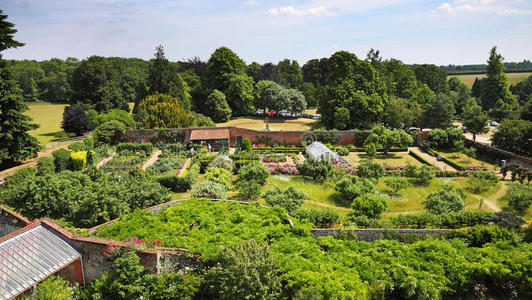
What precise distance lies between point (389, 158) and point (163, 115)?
83.2 feet

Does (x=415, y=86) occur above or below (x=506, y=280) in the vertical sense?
above

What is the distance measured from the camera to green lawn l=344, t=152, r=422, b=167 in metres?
31.2

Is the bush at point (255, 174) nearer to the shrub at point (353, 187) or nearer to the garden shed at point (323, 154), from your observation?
the shrub at point (353, 187)

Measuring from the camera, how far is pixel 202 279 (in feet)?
35.9

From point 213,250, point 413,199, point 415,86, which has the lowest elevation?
point 413,199

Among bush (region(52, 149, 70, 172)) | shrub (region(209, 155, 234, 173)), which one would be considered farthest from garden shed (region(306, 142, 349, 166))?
bush (region(52, 149, 70, 172))

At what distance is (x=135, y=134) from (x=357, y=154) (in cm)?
2402

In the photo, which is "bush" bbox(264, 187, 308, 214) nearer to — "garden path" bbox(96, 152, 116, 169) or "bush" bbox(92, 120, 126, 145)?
"garden path" bbox(96, 152, 116, 169)

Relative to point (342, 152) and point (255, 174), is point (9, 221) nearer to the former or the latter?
point (255, 174)

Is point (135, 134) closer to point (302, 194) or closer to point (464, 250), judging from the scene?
point (302, 194)

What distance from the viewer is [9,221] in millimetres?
15719

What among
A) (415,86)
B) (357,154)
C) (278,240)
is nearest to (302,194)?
(278,240)

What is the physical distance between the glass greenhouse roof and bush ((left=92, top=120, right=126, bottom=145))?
24.7 meters

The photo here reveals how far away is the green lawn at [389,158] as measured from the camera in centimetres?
3122
